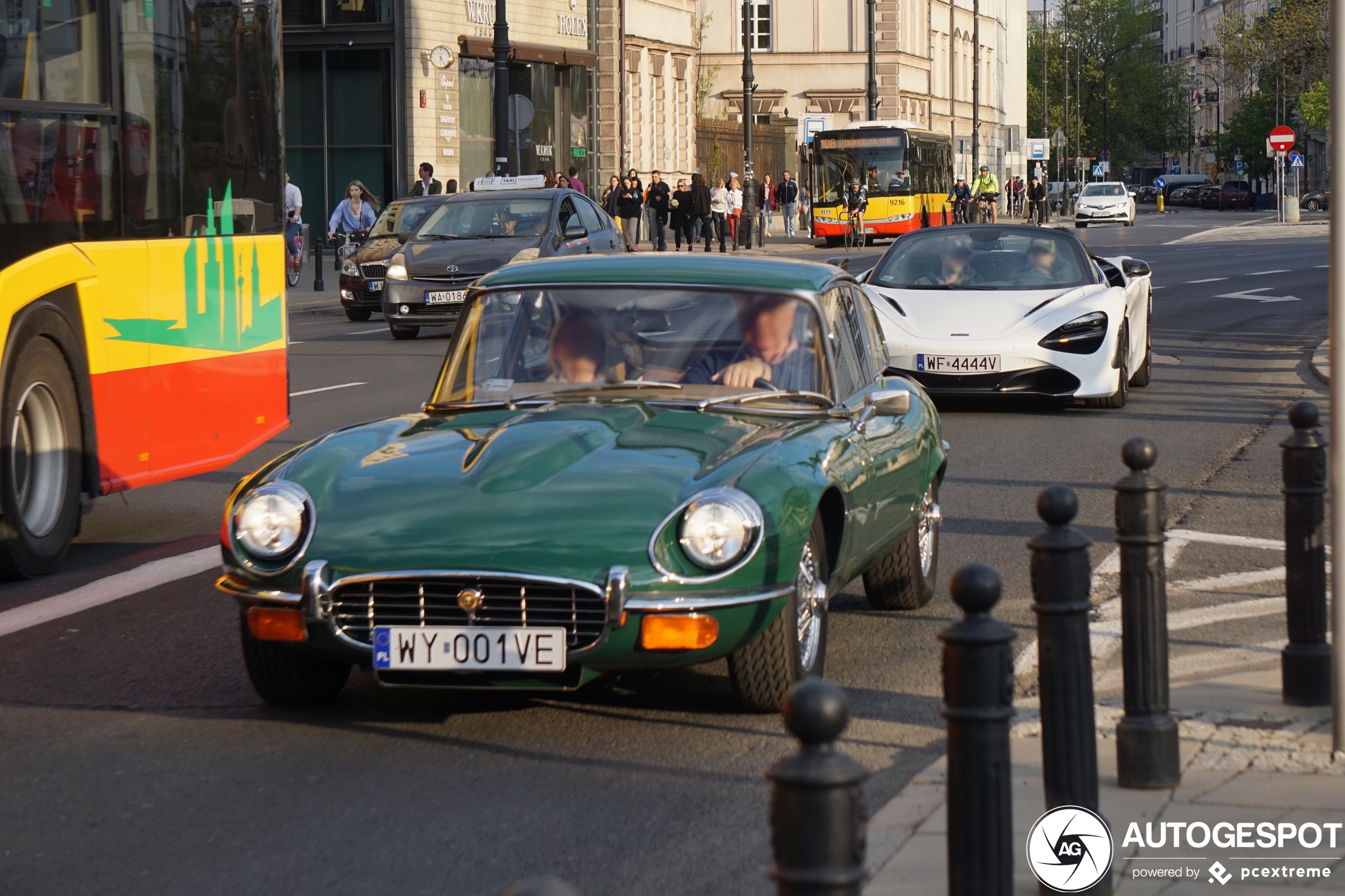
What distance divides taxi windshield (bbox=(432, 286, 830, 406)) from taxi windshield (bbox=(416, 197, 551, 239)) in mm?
15754

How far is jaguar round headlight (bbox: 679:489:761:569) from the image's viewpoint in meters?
5.20

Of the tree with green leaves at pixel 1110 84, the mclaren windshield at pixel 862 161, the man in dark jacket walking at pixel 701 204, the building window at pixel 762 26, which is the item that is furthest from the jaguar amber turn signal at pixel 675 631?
the tree with green leaves at pixel 1110 84

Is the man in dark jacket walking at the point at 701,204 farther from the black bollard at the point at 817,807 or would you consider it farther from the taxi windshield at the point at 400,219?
the black bollard at the point at 817,807

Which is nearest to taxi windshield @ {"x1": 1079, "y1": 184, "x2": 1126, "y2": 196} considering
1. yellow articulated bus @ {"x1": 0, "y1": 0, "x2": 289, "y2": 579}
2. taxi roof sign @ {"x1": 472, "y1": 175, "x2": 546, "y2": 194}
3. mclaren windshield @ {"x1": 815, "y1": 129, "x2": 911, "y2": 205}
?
mclaren windshield @ {"x1": 815, "y1": 129, "x2": 911, "y2": 205}

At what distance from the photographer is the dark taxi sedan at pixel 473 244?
22.0m

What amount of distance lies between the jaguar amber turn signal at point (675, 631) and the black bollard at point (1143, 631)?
1120 mm

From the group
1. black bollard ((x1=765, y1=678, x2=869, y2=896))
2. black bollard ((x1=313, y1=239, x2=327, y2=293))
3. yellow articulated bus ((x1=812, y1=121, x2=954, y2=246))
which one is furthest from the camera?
yellow articulated bus ((x1=812, y1=121, x2=954, y2=246))

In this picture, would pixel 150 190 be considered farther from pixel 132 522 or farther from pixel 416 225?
pixel 416 225

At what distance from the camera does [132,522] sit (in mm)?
9992

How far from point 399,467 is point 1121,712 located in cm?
222

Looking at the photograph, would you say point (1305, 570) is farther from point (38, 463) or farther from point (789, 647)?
point (38, 463)

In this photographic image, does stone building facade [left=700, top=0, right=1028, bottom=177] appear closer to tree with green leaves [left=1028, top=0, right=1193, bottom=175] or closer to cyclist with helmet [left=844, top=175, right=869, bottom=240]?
cyclist with helmet [left=844, top=175, right=869, bottom=240]

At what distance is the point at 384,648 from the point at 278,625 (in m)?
0.35

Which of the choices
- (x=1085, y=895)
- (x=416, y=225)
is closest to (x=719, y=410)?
(x=1085, y=895)
